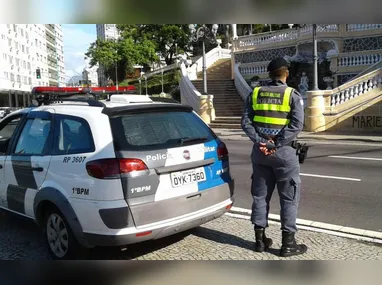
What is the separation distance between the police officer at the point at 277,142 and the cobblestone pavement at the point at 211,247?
209 millimetres

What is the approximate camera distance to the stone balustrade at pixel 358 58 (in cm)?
2019

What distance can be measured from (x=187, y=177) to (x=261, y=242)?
40.6 inches

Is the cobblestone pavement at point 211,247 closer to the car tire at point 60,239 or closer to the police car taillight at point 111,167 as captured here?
the car tire at point 60,239

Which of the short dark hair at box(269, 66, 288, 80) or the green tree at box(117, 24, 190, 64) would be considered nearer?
the short dark hair at box(269, 66, 288, 80)

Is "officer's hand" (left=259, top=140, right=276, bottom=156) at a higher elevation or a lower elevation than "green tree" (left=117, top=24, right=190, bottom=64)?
lower

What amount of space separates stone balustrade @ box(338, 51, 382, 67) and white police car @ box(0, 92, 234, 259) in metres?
18.6

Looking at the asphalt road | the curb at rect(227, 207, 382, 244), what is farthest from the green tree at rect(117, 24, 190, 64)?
the curb at rect(227, 207, 382, 244)

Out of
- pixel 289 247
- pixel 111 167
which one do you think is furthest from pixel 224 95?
pixel 111 167

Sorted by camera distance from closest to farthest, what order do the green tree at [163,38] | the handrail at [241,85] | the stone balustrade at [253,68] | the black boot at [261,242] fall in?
1. the black boot at [261,242]
2. the handrail at [241,85]
3. the stone balustrade at [253,68]
4. the green tree at [163,38]

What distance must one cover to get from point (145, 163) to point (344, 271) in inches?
78.6

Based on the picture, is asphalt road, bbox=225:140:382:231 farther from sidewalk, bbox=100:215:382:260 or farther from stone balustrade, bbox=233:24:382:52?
stone balustrade, bbox=233:24:382:52

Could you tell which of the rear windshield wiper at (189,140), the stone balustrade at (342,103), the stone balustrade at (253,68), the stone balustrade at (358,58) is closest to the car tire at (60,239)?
the rear windshield wiper at (189,140)

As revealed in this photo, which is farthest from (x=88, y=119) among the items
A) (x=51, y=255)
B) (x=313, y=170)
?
(x=313, y=170)

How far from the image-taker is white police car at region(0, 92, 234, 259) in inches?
139
